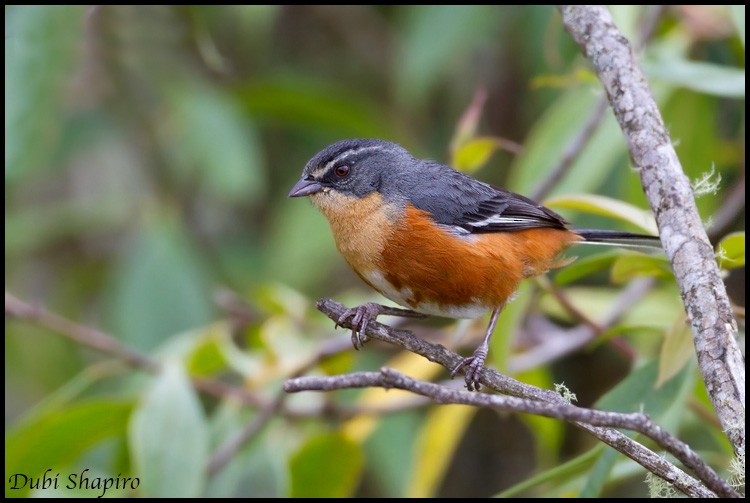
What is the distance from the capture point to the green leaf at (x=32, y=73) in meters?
5.10

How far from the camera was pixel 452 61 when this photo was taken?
667cm

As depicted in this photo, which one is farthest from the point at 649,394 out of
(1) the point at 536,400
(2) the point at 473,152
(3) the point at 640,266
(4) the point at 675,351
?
(2) the point at 473,152

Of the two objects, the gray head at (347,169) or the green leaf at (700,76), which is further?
the gray head at (347,169)

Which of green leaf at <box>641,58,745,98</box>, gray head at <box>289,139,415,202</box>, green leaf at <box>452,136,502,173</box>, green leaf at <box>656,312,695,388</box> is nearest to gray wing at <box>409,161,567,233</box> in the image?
green leaf at <box>452,136,502,173</box>

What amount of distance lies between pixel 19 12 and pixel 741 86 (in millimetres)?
4080

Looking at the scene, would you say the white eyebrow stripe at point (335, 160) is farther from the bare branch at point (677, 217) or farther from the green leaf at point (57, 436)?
the green leaf at point (57, 436)

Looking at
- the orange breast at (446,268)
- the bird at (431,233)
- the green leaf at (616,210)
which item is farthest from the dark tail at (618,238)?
the orange breast at (446,268)

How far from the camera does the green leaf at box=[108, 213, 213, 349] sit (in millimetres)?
6465

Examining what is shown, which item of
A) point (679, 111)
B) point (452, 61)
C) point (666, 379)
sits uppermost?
point (452, 61)

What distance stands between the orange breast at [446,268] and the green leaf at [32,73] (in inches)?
Answer: 98.2

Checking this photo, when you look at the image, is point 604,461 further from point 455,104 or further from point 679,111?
point 455,104

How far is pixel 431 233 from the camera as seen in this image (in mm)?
3908

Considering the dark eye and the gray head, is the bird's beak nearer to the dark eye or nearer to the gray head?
the gray head

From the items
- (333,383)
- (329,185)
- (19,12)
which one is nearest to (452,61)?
(329,185)
